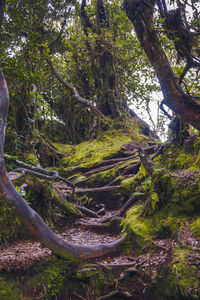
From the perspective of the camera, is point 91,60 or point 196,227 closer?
point 196,227

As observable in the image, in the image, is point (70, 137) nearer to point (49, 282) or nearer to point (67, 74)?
point (67, 74)

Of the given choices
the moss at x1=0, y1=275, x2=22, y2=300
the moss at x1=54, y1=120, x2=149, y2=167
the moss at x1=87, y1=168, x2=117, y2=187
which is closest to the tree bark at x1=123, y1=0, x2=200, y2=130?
the moss at x1=87, y1=168, x2=117, y2=187

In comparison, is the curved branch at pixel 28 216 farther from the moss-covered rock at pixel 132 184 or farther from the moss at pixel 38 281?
the moss-covered rock at pixel 132 184

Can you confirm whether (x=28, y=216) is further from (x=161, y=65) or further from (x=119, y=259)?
(x=161, y=65)

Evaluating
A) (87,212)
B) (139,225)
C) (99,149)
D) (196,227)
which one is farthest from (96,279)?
(99,149)

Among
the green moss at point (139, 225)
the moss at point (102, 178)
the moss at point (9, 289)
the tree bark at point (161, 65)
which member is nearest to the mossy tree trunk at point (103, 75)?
the moss at point (102, 178)

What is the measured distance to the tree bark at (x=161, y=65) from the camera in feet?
12.4

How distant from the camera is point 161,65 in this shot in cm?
397

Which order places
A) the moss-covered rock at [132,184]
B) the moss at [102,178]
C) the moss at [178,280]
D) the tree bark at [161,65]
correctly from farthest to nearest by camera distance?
the moss at [102,178], the moss-covered rock at [132,184], the tree bark at [161,65], the moss at [178,280]

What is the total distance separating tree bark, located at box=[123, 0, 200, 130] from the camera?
3795mm

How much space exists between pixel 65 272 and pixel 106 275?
64 cm

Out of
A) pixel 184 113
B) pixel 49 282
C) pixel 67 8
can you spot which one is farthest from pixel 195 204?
pixel 67 8

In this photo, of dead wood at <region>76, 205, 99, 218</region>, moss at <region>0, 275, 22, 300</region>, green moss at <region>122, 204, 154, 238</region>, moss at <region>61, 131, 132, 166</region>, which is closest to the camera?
moss at <region>0, 275, 22, 300</region>

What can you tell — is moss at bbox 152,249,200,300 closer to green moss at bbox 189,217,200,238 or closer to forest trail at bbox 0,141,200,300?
forest trail at bbox 0,141,200,300
